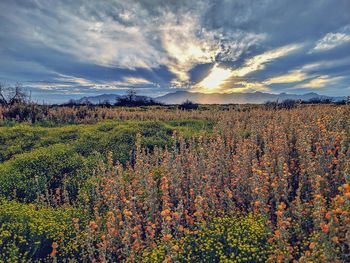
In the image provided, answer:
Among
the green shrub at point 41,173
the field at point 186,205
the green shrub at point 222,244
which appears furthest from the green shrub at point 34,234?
the green shrub at point 222,244

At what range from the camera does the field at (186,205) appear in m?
3.69

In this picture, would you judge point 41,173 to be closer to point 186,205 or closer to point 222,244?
point 186,205

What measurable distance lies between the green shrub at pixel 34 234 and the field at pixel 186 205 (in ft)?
0.07

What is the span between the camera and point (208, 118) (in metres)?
18.3

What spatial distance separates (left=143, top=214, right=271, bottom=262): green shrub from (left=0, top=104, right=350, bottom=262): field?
20mm

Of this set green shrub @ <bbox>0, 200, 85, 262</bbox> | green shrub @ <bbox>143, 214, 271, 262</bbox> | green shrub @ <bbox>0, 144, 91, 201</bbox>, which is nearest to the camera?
green shrub @ <bbox>143, 214, 271, 262</bbox>

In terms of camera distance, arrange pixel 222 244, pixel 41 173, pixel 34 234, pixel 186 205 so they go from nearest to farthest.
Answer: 1. pixel 222 244
2. pixel 34 234
3. pixel 186 205
4. pixel 41 173

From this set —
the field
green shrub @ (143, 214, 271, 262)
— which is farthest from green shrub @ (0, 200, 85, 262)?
green shrub @ (143, 214, 271, 262)

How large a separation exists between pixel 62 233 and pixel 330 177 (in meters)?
5.13

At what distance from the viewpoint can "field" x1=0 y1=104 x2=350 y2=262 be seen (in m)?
3.69

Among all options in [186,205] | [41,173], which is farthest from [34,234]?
[41,173]

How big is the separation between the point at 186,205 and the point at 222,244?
1.61 metres

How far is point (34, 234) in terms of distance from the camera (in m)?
4.73

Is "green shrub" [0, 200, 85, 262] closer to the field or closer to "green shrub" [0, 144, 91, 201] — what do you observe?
the field
